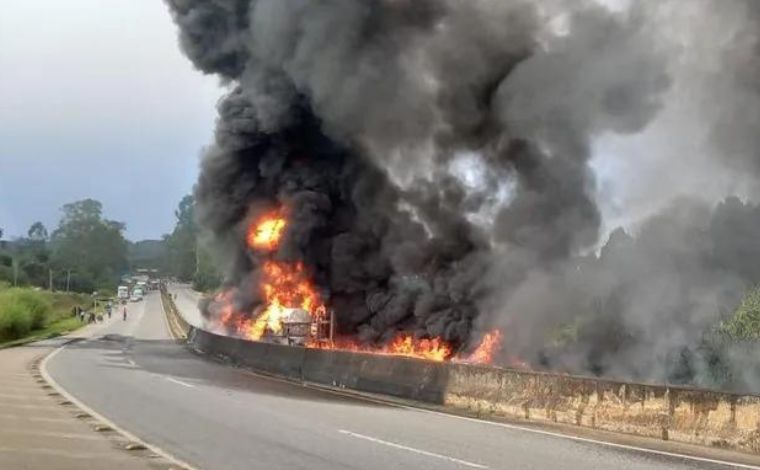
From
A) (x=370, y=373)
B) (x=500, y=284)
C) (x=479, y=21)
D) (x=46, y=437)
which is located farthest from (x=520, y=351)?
(x=46, y=437)

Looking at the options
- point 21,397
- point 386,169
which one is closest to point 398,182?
point 386,169

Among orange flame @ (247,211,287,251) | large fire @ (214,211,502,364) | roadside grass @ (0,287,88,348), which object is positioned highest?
orange flame @ (247,211,287,251)

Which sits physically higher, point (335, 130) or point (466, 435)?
point (335, 130)

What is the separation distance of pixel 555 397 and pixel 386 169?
23.4 meters

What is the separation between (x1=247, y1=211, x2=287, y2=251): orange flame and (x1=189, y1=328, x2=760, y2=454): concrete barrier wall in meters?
14.0

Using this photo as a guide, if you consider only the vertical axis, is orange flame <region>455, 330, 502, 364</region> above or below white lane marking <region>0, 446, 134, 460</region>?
above

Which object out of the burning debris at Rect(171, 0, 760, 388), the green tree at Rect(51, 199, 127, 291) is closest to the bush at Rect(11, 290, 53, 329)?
the burning debris at Rect(171, 0, 760, 388)

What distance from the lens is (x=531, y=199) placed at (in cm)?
3189

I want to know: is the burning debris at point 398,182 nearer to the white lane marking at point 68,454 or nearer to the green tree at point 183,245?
the white lane marking at point 68,454

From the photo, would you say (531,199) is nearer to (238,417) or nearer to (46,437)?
(238,417)

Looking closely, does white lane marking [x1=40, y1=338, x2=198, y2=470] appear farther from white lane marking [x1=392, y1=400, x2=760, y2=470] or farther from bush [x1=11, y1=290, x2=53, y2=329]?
bush [x1=11, y1=290, x2=53, y2=329]

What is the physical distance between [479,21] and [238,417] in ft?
73.5

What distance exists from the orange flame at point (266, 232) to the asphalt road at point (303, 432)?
13.8 meters

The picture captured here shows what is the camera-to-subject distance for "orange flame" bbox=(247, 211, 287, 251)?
3569cm
